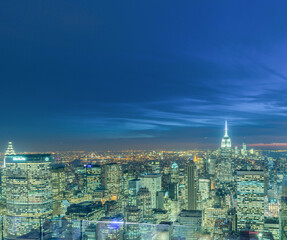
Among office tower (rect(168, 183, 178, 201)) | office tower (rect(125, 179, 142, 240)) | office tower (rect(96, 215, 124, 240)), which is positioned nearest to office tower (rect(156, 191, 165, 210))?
office tower (rect(168, 183, 178, 201))

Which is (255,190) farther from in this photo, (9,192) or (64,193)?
(9,192)

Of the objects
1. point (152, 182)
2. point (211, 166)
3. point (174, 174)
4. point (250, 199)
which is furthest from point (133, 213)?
point (211, 166)

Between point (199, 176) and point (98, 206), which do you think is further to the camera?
point (199, 176)

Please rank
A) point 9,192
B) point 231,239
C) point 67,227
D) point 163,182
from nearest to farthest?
point 67,227 → point 231,239 → point 9,192 → point 163,182

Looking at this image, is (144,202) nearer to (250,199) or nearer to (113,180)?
(113,180)

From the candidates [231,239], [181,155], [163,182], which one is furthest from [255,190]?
[231,239]
